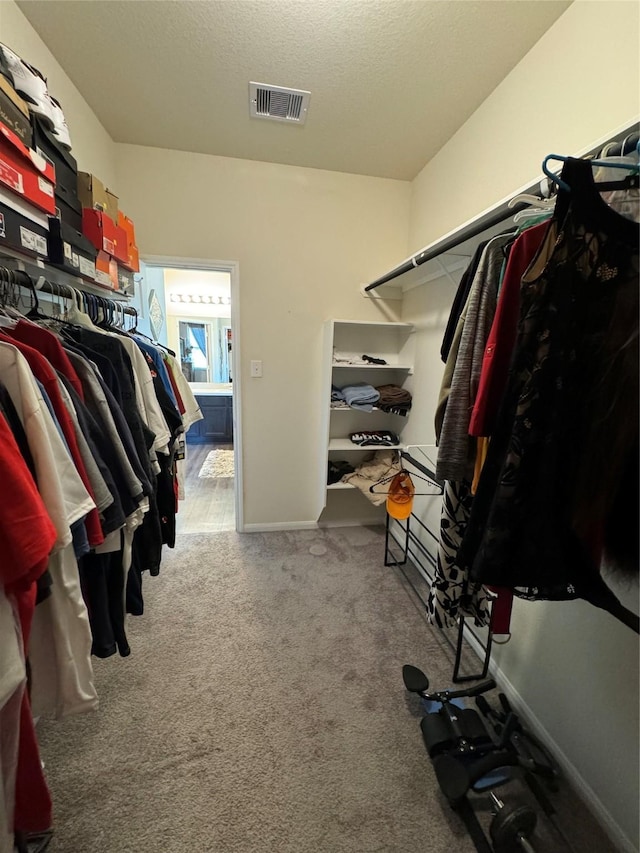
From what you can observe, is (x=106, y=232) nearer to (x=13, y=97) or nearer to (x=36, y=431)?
(x=13, y=97)

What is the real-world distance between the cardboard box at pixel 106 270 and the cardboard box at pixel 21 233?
1.24 ft

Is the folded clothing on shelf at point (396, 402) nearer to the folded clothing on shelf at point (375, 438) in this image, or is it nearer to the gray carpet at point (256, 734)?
the folded clothing on shelf at point (375, 438)

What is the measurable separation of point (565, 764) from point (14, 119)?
9.02ft

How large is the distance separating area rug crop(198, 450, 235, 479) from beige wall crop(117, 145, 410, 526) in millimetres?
1248

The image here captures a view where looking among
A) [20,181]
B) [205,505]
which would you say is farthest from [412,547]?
[20,181]

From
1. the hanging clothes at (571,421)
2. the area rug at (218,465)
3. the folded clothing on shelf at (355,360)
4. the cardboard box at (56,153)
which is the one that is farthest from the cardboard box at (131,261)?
the area rug at (218,465)

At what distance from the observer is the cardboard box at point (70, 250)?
1.17 meters

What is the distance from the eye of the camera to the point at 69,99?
1.66 m

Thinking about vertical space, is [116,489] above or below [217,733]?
above

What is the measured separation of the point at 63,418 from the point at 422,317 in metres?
2.12

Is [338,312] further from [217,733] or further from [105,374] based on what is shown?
[217,733]

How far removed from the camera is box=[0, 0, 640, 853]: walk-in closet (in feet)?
2.16

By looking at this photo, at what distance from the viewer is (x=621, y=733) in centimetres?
100

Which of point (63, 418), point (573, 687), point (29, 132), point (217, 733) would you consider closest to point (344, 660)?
point (217, 733)
